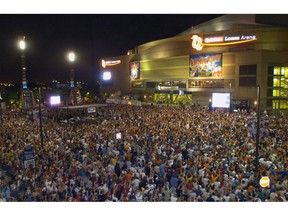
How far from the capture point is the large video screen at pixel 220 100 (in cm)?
3316

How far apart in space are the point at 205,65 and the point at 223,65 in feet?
11.4

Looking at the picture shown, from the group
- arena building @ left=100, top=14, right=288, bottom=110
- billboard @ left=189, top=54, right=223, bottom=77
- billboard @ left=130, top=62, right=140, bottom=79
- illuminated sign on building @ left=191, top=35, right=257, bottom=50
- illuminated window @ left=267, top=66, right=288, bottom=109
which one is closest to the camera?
arena building @ left=100, top=14, right=288, bottom=110

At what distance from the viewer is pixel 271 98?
4491cm

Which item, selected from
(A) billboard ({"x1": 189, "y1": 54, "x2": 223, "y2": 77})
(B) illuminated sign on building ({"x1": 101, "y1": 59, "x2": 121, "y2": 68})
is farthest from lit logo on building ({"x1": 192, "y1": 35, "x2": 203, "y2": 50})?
(B) illuminated sign on building ({"x1": 101, "y1": 59, "x2": 121, "y2": 68})

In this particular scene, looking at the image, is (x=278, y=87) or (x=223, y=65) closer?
(x=278, y=87)

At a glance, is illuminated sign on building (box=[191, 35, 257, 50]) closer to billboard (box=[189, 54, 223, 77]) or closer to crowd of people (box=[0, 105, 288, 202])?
billboard (box=[189, 54, 223, 77])

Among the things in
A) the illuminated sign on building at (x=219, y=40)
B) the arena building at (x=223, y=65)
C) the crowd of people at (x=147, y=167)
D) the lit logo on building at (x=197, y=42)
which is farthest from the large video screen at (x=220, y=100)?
the lit logo on building at (x=197, y=42)

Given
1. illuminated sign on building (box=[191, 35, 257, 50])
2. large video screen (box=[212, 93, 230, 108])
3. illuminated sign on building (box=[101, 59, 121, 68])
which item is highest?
illuminated sign on building (box=[191, 35, 257, 50])

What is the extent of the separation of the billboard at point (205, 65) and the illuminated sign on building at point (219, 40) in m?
1.92

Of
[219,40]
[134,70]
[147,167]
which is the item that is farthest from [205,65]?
[147,167]

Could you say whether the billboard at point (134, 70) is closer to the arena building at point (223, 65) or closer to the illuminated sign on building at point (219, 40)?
the arena building at point (223, 65)

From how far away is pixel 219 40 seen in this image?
48625 millimetres

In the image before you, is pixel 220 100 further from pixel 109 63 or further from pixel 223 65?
pixel 109 63

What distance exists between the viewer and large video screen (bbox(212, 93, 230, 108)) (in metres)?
33.2
